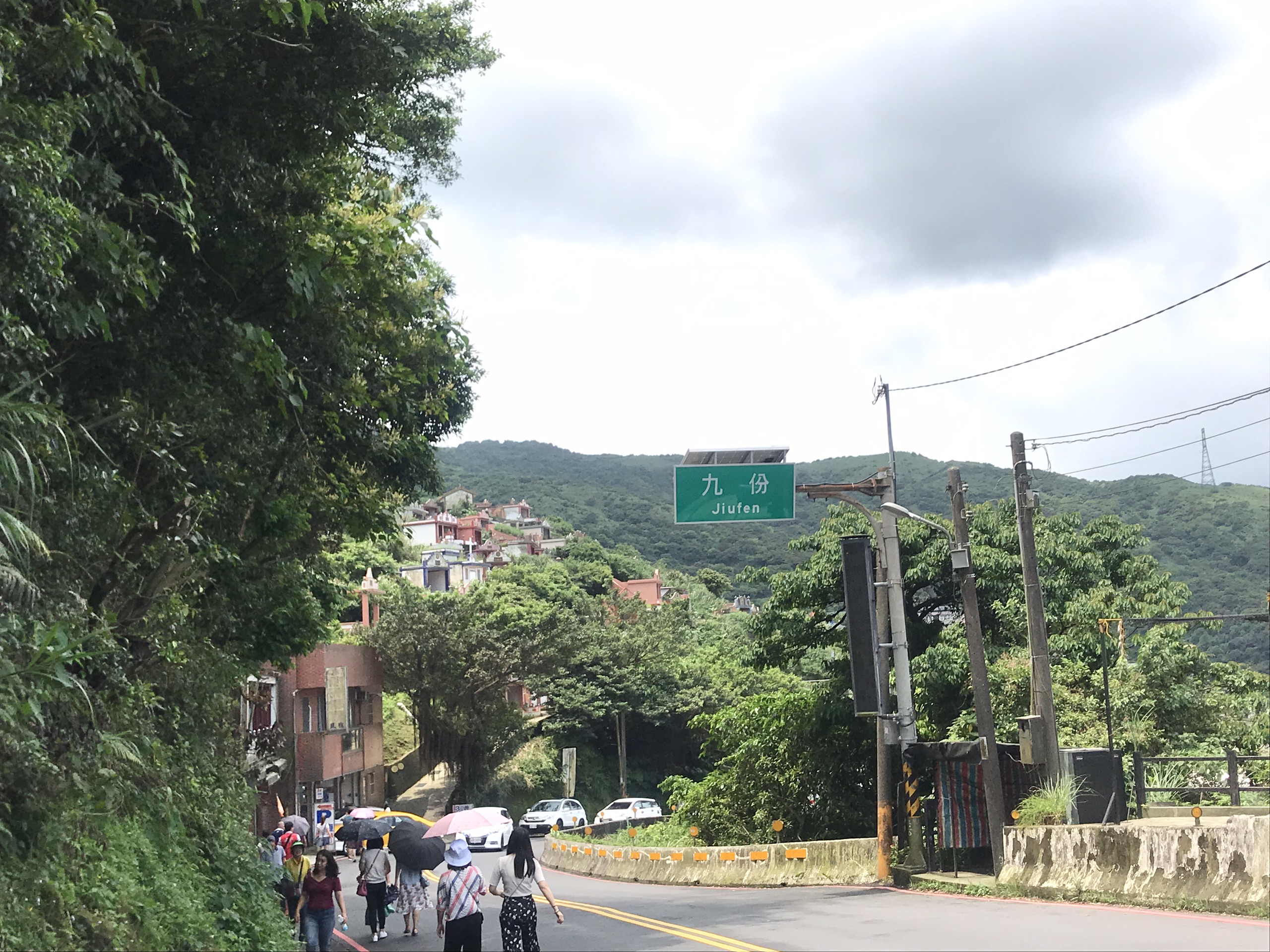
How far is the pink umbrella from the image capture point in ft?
43.7

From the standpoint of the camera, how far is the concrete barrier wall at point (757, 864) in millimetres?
20328

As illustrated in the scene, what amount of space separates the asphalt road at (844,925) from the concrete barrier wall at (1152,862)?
1.10 ft

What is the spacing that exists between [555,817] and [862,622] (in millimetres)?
29011

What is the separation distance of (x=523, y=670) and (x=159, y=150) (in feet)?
153

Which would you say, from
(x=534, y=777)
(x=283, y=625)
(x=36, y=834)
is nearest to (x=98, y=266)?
(x=36, y=834)

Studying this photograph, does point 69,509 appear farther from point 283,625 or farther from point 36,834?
point 283,625

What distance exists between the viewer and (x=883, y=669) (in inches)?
808

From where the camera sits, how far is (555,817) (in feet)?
155

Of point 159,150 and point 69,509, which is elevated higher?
point 159,150

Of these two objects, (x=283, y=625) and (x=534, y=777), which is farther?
(x=534, y=777)

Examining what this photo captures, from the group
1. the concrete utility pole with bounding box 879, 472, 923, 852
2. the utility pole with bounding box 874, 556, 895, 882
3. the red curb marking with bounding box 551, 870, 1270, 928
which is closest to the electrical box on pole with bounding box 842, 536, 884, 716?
the utility pole with bounding box 874, 556, 895, 882

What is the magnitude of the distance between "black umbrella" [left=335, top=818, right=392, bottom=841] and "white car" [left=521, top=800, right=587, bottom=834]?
14123 millimetres

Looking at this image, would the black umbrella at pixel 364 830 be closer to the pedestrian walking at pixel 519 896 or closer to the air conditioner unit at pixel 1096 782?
the pedestrian walking at pixel 519 896

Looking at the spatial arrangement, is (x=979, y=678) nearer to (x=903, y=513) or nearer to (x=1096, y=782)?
(x=1096, y=782)
